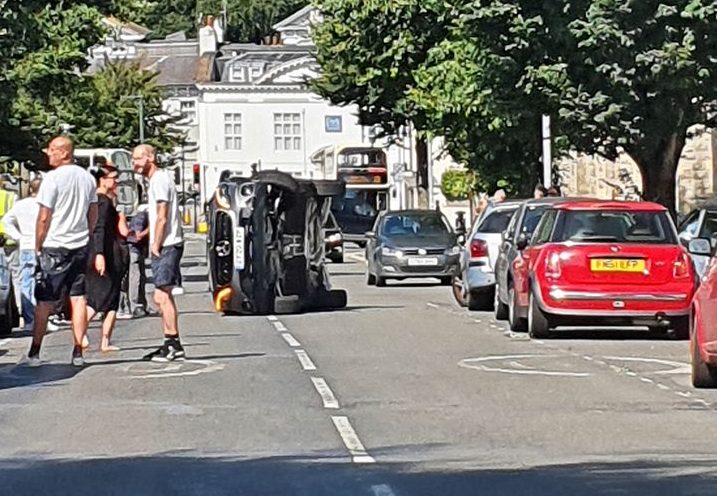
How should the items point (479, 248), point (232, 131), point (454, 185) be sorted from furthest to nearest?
point (232, 131), point (454, 185), point (479, 248)

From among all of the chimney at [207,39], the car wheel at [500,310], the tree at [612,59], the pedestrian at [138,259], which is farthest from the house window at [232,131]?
the car wheel at [500,310]

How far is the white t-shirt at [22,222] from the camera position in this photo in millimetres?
22344

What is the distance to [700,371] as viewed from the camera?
1497cm

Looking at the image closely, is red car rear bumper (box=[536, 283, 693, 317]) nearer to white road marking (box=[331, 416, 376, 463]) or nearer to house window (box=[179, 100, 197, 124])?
white road marking (box=[331, 416, 376, 463])

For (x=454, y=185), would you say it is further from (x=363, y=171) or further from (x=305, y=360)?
(x=305, y=360)

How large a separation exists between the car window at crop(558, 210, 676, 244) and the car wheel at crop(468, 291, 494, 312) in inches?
244

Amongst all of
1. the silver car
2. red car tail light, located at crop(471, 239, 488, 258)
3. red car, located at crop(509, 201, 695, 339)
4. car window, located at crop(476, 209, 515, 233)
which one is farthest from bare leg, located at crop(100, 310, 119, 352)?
car window, located at crop(476, 209, 515, 233)

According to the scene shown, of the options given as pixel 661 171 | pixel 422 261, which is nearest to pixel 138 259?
pixel 422 261

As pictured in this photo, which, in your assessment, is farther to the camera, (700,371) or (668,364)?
(668,364)

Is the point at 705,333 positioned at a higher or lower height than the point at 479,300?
higher

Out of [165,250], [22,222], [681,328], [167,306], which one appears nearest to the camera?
[167,306]

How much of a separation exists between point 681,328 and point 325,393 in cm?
737

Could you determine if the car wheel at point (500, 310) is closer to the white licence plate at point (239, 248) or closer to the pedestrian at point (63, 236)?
the white licence plate at point (239, 248)

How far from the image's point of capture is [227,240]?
82.0 ft
